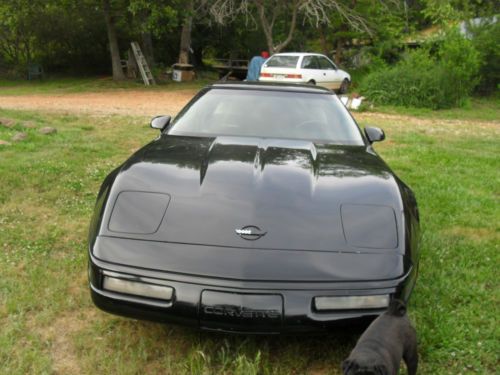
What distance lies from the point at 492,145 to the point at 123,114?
796cm

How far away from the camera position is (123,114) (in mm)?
12180

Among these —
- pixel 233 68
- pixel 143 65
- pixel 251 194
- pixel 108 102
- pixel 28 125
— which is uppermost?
pixel 251 194

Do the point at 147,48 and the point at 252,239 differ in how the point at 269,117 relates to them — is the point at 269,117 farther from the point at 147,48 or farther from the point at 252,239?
the point at 147,48

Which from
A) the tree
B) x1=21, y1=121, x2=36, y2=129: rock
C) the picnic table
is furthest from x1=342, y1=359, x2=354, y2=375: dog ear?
the picnic table

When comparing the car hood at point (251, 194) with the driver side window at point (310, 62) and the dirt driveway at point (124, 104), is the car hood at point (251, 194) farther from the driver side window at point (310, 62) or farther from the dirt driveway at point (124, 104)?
the driver side window at point (310, 62)

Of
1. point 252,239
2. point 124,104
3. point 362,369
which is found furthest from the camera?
point 124,104

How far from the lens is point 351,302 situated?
2.44 meters

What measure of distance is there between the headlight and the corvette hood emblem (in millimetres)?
433

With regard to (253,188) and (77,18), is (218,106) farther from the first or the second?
(77,18)

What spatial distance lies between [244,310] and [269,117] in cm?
211

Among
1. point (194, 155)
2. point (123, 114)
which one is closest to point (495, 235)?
point (194, 155)

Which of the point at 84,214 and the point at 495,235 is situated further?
the point at 84,214

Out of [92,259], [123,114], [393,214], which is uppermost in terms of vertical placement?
[393,214]

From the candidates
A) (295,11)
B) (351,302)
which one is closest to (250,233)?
(351,302)
